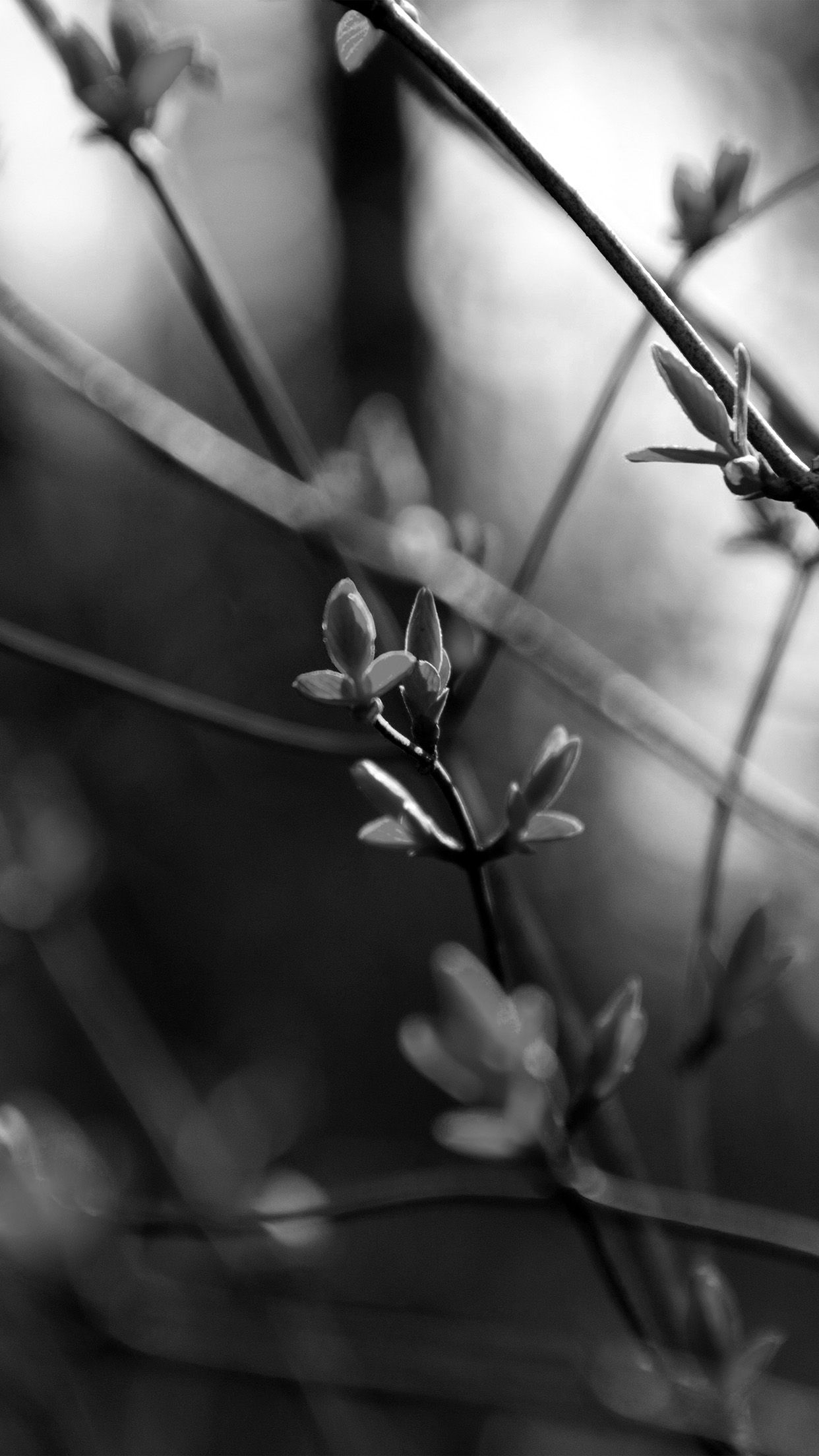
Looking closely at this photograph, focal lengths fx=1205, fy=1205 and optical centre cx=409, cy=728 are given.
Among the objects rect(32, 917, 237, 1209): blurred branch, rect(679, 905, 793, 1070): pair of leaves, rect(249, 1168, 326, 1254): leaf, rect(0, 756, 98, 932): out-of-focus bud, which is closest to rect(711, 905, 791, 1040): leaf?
rect(679, 905, 793, 1070): pair of leaves

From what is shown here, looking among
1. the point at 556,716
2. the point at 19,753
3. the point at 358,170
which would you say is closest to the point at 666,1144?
the point at 556,716

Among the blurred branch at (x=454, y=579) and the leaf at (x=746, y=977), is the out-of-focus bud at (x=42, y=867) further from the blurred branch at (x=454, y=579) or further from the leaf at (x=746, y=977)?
the leaf at (x=746, y=977)

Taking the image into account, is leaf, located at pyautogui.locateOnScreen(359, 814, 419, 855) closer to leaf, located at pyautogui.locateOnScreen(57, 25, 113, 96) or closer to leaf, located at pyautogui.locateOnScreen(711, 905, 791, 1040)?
leaf, located at pyautogui.locateOnScreen(711, 905, 791, 1040)

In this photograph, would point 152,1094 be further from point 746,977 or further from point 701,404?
point 701,404

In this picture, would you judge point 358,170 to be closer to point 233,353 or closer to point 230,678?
point 230,678

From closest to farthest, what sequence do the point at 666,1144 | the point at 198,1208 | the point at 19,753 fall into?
the point at 198,1208
the point at 19,753
the point at 666,1144

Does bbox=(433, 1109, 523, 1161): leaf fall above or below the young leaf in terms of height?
below
